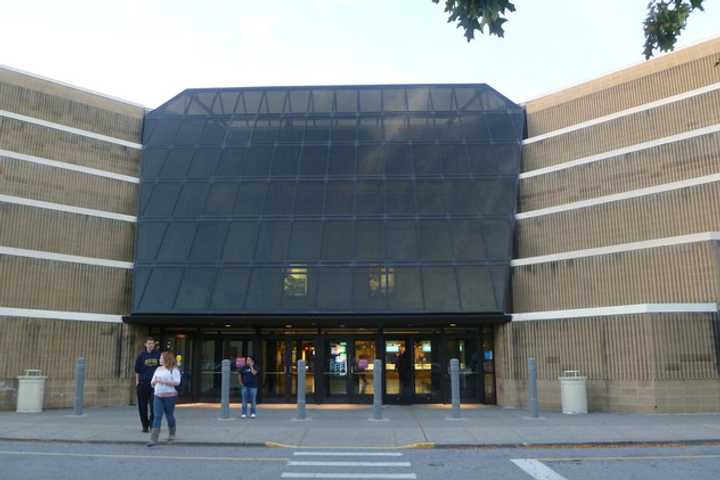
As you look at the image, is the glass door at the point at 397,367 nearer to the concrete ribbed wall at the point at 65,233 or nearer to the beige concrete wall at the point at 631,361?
the beige concrete wall at the point at 631,361

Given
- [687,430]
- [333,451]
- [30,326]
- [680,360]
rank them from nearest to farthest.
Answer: [333,451], [687,430], [680,360], [30,326]

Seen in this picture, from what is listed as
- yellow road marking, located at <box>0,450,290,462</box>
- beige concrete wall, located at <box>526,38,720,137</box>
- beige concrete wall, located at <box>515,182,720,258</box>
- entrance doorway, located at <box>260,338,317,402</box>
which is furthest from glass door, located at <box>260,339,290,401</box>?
beige concrete wall, located at <box>526,38,720,137</box>

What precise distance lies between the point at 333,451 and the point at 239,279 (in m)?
9.33

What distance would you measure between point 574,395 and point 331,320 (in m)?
7.26

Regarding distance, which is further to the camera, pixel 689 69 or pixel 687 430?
pixel 689 69

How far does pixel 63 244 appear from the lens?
19.8 m

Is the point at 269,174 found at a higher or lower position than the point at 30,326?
higher

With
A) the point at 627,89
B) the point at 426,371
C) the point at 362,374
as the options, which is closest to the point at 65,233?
the point at 362,374

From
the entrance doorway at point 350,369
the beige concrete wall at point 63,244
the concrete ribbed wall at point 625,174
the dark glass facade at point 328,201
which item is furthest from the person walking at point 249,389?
the concrete ribbed wall at point 625,174

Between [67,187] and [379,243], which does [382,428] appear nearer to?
[379,243]

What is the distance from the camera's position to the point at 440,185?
21.4 m

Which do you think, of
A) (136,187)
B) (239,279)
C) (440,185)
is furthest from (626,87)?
(136,187)

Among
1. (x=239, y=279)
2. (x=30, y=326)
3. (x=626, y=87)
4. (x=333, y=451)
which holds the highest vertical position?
(x=626, y=87)

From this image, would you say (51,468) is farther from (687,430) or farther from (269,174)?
(269,174)
